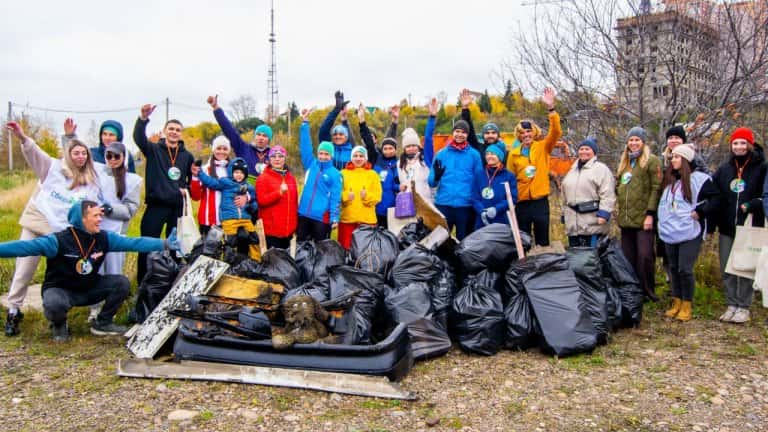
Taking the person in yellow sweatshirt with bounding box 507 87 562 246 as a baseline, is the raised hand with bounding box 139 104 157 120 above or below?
above

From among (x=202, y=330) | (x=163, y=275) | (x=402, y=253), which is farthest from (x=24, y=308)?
(x=402, y=253)

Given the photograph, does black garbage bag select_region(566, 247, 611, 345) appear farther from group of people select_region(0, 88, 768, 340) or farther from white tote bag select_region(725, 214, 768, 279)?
white tote bag select_region(725, 214, 768, 279)

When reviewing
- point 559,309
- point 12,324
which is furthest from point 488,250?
point 12,324

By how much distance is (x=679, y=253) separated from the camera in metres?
4.33

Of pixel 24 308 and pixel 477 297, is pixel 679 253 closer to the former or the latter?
pixel 477 297

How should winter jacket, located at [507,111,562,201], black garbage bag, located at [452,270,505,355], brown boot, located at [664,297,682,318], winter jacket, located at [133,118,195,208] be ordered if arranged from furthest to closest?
winter jacket, located at [507,111,562,201]
winter jacket, located at [133,118,195,208]
brown boot, located at [664,297,682,318]
black garbage bag, located at [452,270,505,355]

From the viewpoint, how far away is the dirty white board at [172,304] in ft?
11.8

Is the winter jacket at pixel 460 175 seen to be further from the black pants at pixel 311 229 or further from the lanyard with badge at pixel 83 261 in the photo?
the lanyard with badge at pixel 83 261

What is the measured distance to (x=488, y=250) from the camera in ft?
13.5

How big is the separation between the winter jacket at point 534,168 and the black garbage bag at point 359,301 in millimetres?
1671

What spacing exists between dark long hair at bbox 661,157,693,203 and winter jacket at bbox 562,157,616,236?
0.42 metres

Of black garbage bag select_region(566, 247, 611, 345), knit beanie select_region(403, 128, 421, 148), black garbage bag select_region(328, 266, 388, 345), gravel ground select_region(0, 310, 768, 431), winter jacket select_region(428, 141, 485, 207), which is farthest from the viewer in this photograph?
knit beanie select_region(403, 128, 421, 148)

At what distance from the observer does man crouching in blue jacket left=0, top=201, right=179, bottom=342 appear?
3.81 meters

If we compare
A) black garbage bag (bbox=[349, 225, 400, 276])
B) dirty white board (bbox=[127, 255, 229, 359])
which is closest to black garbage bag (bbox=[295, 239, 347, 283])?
black garbage bag (bbox=[349, 225, 400, 276])
